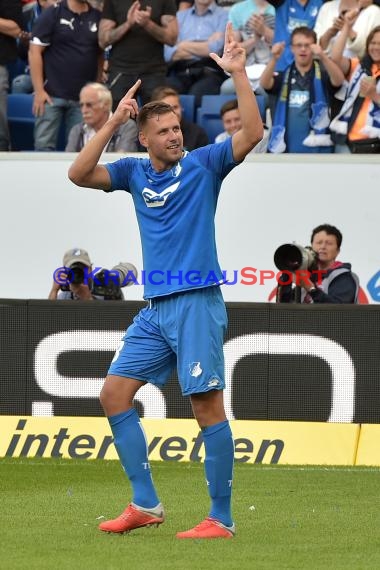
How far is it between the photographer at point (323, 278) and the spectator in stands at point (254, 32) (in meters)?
2.82

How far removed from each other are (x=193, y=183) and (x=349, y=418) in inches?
208

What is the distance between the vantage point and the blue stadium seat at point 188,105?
588 inches

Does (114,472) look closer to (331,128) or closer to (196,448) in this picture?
(196,448)

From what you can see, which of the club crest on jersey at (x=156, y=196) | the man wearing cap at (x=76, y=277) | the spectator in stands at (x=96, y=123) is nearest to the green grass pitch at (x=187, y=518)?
the club crest on jersey at (x=156, y=196)

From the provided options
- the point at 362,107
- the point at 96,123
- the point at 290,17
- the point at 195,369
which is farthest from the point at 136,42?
the point at 195,369

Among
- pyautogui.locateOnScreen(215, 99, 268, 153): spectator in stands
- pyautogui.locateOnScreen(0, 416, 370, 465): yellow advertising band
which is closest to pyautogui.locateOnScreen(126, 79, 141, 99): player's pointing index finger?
pyautogui.locateOnScreen(0, 416, 370, 465): yellow advertising band

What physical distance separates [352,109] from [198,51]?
250 cm

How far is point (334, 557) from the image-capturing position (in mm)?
6438

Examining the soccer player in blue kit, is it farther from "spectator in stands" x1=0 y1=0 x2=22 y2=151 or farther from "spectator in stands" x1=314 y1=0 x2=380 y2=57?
"spectator in stands" x1=0 y1=0 x2=22 y2=151

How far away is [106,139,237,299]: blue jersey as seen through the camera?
6.96 meters

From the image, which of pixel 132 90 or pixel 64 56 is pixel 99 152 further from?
pixel 64 56

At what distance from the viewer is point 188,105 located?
14969 millimetres

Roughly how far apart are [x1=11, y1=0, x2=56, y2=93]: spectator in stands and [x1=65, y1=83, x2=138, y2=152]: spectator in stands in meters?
1.81

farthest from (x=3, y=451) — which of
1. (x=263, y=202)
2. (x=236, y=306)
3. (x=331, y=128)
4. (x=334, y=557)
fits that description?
(x=334, y=557)
